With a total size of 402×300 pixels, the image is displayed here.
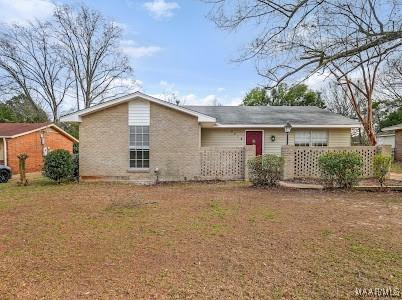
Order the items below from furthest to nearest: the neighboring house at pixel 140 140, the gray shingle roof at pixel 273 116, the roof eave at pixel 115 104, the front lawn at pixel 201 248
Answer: the gray shingle roof at pixel 273 116
the neighboring house at pixel 140 140
the roof eave at pixel 115 104
the front lawn at pixel 201 248

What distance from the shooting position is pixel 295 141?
16078 mm

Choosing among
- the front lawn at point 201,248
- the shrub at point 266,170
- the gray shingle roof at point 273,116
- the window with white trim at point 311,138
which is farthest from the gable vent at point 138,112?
the window with white trim at point 311,138

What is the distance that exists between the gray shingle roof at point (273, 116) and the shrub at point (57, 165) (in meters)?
7.25

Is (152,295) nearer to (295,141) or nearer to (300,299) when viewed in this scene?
(300,299)

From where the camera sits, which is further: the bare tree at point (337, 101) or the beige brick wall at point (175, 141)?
the bare tree at point (337, 101)

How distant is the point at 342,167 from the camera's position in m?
9.88

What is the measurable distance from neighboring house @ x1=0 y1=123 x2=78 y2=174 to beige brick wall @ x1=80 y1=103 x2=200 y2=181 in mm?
9116

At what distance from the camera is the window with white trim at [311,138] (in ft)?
52.7

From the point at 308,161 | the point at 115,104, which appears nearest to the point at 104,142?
the point at 115,104

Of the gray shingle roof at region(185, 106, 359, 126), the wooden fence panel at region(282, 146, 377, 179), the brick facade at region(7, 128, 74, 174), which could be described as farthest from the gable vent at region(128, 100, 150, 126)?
the brick facade at region(7, 128, 74, 174)

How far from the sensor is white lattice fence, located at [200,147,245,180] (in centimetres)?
1316

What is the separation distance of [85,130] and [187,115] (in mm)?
4244

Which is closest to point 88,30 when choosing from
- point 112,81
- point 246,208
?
point 112,81

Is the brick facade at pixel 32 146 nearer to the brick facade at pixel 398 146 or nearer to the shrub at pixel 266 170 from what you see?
the shrub at pixel 266 170
